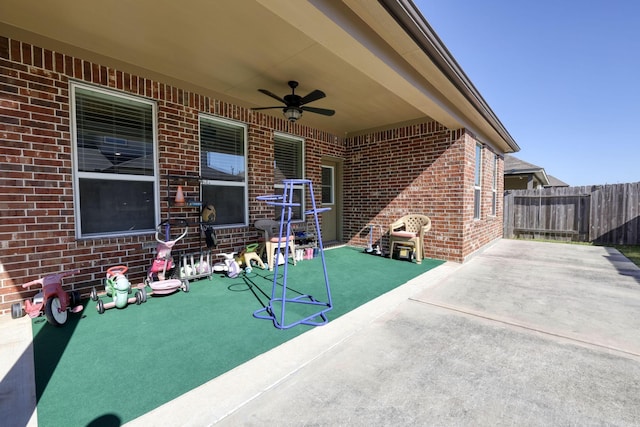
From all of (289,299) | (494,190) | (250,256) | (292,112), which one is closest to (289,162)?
(292,112)

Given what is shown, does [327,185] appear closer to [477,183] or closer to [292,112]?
[292,112]

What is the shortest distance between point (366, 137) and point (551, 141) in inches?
937

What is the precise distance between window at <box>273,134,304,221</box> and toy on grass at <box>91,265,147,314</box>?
3.17 metres

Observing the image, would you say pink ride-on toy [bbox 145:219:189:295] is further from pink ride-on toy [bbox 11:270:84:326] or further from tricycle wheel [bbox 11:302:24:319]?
tricycle wheel [bbox 11:302:24:319]

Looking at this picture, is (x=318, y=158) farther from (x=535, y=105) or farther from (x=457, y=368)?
(x=535, y=105)

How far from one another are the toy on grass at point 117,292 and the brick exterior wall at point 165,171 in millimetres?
357

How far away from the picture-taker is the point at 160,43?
3.20m

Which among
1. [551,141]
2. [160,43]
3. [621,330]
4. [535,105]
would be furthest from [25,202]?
[551,141]

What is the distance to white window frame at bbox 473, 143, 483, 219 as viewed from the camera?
6496mm

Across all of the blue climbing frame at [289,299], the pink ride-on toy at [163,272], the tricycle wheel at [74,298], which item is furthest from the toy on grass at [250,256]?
the tricycle wheel at [74,298]

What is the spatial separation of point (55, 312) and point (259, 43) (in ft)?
11.7

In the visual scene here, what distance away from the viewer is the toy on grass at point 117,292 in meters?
3.09

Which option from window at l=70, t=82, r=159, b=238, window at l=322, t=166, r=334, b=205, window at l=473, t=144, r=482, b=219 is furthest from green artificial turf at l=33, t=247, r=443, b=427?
window at l=473, t=144, r=482, b=219

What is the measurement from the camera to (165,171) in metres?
4.13
